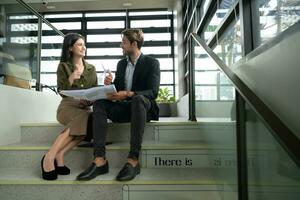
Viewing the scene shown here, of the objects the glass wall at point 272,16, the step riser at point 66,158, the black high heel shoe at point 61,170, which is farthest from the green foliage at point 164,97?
the black high heel shoe at point 61,170

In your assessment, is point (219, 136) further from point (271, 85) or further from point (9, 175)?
point (9, 175)

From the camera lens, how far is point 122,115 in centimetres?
204

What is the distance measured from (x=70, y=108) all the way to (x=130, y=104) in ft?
1.54

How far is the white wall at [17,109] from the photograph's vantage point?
90.0 inches

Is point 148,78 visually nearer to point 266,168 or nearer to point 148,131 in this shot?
point 148,131

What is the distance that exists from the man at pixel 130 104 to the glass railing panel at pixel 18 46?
102cm

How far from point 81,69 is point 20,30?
0.98 m

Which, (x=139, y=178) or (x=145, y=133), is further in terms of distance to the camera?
(x=145, y=133)

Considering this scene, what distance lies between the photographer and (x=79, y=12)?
26.5 feet

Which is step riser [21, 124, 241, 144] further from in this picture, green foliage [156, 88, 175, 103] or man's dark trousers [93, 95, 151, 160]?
green foliage [156, 88, 175, 103]

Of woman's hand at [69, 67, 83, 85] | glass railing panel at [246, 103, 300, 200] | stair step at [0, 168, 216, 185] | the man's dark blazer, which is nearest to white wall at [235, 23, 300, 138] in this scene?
glass railing panel at [246, 103, 300, 200]

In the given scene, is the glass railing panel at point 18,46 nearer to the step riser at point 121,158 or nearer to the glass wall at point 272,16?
the step riser at point 121,158

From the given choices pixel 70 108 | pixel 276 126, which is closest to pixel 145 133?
pixel 70 108

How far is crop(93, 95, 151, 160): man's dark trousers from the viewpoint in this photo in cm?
178
